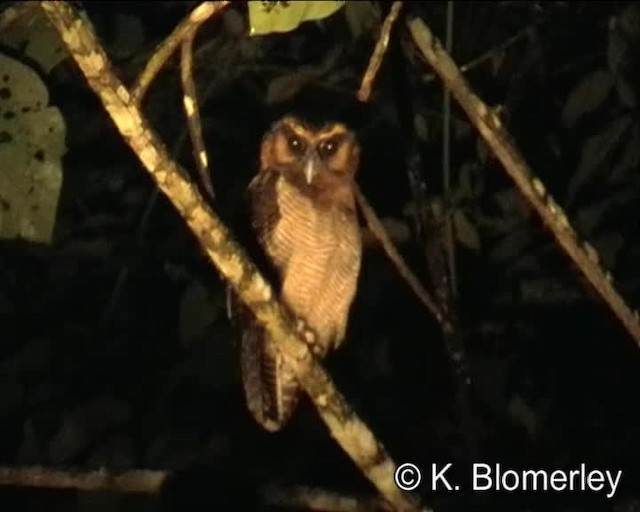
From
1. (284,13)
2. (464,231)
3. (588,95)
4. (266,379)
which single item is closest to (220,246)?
(284,13)

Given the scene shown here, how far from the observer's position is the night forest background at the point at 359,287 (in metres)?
1.78

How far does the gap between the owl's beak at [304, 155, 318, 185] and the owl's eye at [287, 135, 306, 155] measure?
0.05ft

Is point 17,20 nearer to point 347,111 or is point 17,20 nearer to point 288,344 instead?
point 288,344

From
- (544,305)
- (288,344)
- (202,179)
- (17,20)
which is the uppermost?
(17,20)

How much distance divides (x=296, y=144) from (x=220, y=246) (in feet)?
2.29

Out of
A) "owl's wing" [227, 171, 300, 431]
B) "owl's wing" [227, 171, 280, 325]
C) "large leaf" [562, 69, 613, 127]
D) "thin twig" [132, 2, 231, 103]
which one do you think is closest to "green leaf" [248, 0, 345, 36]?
"thin twig" [132, 2, 231, 103]

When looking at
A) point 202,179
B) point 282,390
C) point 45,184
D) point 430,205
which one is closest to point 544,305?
point 282,390

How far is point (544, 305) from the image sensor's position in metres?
1.84

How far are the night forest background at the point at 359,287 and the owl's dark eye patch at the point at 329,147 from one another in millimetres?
111

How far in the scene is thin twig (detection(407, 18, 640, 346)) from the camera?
1.13m

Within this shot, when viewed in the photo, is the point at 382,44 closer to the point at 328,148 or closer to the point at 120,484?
the point at 120,484

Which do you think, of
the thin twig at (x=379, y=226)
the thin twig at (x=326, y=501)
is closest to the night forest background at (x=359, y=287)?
the thin twig at (x=379, y=226)

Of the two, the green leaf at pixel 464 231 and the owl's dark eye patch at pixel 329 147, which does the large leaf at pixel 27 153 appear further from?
the green leaf at pixel 464 231

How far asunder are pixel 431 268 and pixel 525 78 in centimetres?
78
